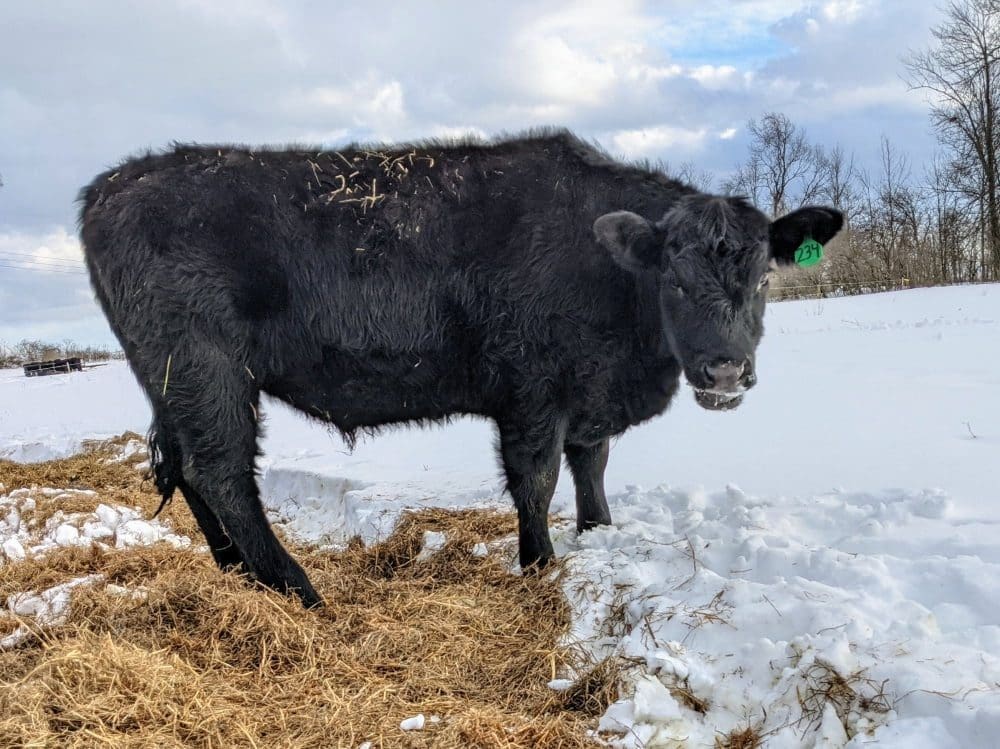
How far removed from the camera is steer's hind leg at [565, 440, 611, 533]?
5.45 meters

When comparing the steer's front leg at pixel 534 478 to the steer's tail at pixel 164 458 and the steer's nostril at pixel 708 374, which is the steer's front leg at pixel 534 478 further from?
the steer's tail at pixel 164 458

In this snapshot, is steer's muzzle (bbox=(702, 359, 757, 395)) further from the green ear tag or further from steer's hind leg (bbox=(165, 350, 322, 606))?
steer's hind leg (bbox=(165, 350, 322, 606))

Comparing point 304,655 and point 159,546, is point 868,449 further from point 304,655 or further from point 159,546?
point 159,546

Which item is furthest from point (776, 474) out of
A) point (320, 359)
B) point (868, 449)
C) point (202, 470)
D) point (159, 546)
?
point (159, 546)

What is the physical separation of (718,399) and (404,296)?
2049 mm

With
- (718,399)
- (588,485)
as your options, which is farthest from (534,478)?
(718,399)

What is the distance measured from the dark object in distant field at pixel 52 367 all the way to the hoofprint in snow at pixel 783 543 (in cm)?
1764

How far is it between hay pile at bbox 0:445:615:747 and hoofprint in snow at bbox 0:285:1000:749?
1.02 ft

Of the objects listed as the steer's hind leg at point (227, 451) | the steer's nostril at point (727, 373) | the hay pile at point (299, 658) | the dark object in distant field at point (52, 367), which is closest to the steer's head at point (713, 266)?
the steer's nostril at point (727, 373)

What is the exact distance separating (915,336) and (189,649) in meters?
13.0

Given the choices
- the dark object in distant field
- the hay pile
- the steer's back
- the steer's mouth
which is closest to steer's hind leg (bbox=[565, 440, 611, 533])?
the hay pile

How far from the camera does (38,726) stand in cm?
299

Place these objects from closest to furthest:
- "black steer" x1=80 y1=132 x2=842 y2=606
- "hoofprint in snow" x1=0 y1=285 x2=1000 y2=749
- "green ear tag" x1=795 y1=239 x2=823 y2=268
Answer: "hoofprint in snow" x1=0 y1=285 x2=1000 y2=749 < "black steer" x1=80 y1=132 x2=842 y2=606 < "green ear tag" x1=795 y1=239 x2=823 y2=268

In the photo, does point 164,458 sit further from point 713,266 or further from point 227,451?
point 713,266
